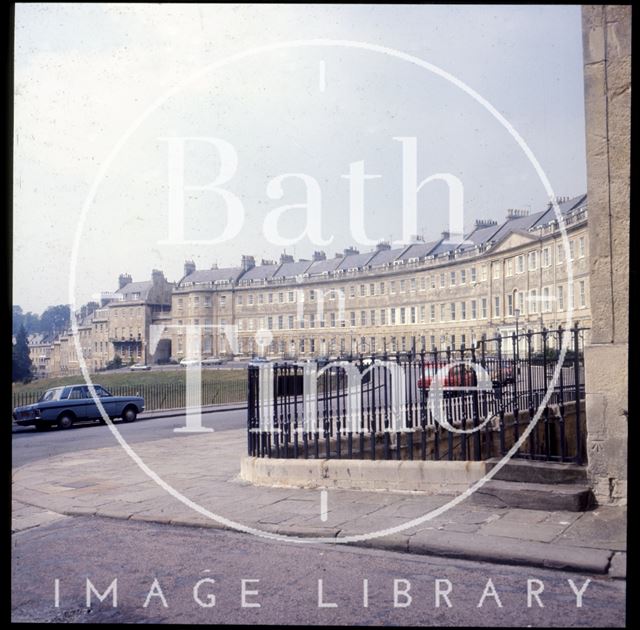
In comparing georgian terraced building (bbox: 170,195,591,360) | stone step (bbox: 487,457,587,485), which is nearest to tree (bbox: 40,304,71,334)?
georgian terraced building (bbox: 170,195,591,360)

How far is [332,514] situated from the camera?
240 inches

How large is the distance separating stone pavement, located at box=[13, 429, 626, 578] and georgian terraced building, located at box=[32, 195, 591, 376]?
13.7 metres

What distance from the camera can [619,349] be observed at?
19.5ft

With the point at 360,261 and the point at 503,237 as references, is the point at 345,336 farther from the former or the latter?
the point at 503,237

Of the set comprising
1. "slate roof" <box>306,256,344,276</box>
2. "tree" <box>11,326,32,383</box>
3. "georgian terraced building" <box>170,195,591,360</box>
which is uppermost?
"slate roof" <box>306,256,344,276</box>

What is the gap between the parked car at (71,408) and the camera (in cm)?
1897

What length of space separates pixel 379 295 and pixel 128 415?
11.1m

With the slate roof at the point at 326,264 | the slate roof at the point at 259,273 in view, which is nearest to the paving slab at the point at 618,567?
the slate roof at the point at 259,273

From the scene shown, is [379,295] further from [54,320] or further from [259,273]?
[54,320]

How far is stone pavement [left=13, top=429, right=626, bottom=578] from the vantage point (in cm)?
477

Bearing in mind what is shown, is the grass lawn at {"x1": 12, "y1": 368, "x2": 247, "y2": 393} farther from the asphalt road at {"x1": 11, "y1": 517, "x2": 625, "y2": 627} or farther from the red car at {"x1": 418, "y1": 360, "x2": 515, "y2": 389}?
the asphalt road at {"x1": 11, "y1": 517, "x2": 625, "y2": 627}

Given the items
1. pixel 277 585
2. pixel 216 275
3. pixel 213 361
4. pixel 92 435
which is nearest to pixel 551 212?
pixel 216 275

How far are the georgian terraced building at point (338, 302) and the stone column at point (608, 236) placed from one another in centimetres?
1574

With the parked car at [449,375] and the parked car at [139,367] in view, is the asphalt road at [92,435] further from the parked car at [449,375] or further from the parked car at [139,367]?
the parked car at [139,367]
